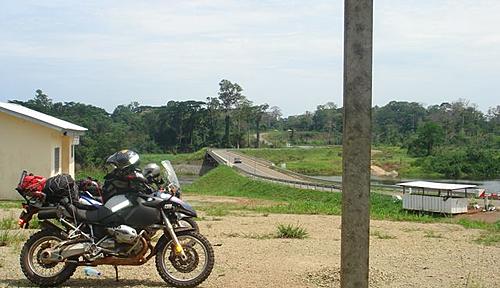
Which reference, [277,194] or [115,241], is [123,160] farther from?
[277,194]

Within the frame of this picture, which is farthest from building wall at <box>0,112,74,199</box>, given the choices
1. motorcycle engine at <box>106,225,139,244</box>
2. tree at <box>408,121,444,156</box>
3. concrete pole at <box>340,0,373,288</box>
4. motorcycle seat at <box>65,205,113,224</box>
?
tree at <box>408,121,444,156</box>

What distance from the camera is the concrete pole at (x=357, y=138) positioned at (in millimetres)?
3127

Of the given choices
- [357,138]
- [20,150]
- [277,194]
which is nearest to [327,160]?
[277,194]

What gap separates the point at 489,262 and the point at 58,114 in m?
63.2

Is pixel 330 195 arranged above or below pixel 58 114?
below

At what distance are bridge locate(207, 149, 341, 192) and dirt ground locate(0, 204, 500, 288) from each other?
29.4 meters

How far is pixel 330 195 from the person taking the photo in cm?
3806

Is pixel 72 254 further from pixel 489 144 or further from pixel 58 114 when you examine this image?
pixel 489 144

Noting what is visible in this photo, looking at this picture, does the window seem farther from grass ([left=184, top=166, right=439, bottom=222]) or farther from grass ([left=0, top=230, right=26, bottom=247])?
grass ([left=0, top=230, right=26, bottom=247])

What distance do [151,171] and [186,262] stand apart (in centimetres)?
138

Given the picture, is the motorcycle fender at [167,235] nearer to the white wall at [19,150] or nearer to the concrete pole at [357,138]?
the concrete pole at [357,138]

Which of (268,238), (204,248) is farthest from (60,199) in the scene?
(268,238)

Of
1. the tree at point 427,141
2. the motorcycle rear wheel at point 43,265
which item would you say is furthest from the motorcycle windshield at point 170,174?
the tree at point 427,141

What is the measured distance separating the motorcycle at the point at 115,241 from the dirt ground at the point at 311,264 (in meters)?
0.24
